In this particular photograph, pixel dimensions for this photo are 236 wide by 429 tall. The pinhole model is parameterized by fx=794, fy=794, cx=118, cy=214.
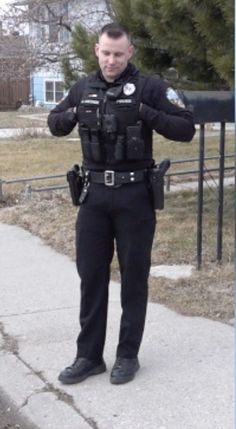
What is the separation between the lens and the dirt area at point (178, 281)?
5941 mm

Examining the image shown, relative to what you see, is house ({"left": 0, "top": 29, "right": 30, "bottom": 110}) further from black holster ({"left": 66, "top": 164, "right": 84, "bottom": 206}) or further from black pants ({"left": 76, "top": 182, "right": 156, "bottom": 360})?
black pants ({"left": 76, "top": 182, "right": 156, "bottom": 360})

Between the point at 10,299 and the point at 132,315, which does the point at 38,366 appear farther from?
the point at 10,299

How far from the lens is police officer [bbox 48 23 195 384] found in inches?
169

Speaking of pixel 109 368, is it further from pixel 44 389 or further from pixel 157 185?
pixel 157 185

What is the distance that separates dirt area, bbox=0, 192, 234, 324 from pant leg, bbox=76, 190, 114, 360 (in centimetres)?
132

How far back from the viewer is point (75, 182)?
4566mm

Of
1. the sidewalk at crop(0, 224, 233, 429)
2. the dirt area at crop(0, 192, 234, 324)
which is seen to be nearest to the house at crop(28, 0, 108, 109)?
the dirt area at crop(0, 192, 234, 324)

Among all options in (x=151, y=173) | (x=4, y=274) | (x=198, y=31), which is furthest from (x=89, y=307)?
(x=198, y=31)

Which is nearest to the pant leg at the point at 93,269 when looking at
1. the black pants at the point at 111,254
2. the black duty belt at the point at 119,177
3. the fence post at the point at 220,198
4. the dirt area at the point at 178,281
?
the black pants at the point at 111,254

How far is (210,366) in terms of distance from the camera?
4805mm

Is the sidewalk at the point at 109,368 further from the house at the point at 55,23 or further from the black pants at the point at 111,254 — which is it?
→ the house at the point at 55,23

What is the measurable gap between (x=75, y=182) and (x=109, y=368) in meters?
1.18

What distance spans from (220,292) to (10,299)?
Answer: 1733 mm

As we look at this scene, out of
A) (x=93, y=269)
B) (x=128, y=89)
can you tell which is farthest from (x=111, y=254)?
(x=128, y=89)
